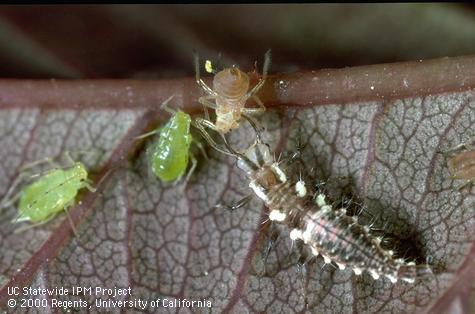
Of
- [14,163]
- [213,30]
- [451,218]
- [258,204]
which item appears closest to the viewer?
[451,218]

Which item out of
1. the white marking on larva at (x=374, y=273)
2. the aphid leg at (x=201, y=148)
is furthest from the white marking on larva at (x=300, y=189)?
the aphid leg at (x=201, y=148)

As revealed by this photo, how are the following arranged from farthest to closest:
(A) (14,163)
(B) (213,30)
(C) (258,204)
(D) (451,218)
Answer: (B) (213,30), (A) (14,163), (C) (258,204), (D) (451,218)

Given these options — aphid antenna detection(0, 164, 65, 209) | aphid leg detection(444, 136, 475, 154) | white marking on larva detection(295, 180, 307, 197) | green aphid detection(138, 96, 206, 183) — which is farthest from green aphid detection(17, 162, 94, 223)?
aphid leg detection(444, 136, 475, 154)

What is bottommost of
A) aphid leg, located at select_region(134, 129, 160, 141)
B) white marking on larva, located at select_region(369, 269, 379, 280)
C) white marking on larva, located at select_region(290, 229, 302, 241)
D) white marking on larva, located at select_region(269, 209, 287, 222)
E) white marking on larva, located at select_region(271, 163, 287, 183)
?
white marking on larva, located at select_region(369, 269, 379, 280)

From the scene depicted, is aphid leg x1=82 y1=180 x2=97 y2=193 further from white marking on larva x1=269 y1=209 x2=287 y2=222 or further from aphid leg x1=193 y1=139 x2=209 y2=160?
white marking on larva x1=269 y1=209 x2=287 y2=222

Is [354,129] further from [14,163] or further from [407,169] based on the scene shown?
[14,163]

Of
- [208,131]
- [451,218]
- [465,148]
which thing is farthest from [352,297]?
[208,131]
